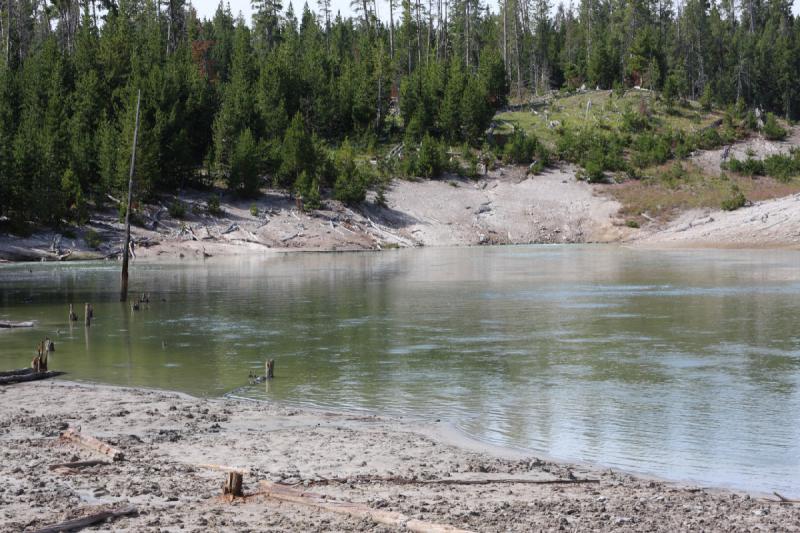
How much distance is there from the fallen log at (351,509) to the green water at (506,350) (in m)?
4.51

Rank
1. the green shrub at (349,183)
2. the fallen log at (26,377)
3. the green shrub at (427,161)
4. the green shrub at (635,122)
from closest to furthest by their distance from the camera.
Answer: the fallen log at (26,377) → the green shrub at (349,183) → the green shrub at (427,161) → the green shrub at (635,122)

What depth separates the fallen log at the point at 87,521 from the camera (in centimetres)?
879

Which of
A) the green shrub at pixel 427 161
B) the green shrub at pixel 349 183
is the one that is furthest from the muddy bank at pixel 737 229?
the green shrub at pixel 349 183

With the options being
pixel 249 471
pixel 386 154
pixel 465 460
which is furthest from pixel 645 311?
pixel 386 154

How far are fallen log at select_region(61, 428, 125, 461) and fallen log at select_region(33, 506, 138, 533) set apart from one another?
2.50 m

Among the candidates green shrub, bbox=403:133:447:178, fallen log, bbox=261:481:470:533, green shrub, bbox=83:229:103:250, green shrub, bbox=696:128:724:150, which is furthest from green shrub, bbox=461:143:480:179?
fallen log, bbox=261:481:470:533

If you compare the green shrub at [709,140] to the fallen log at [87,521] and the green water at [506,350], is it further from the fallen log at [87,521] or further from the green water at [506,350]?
the fallen log at [87,521]

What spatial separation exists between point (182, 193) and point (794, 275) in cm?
4561

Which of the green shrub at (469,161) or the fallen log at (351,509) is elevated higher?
the green shrub at (469,161)

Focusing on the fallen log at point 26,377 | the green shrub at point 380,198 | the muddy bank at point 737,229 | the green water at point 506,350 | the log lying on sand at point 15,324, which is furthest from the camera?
the green shrub at point 380,198

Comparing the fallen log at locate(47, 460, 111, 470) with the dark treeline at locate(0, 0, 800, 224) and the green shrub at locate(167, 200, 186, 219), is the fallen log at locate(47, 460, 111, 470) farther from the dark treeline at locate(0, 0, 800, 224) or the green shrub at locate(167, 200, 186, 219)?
the green shrub at locate(167, 200, 186, 219)

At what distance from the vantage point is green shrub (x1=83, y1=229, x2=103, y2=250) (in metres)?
61.1

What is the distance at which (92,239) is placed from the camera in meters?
61.2

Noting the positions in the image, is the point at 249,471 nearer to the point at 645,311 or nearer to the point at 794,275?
the point at 645,311
